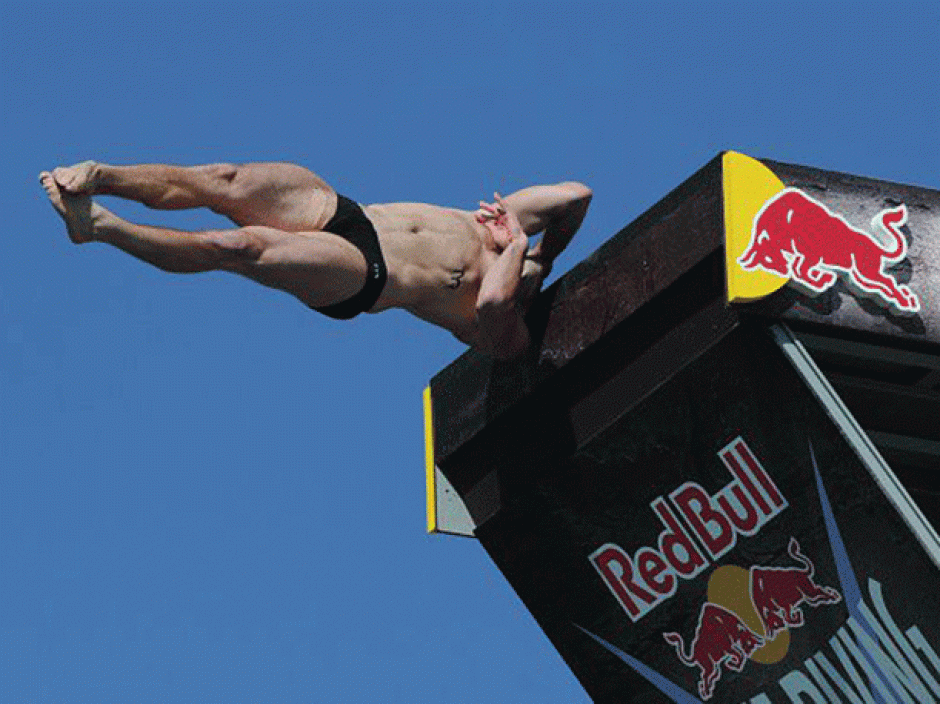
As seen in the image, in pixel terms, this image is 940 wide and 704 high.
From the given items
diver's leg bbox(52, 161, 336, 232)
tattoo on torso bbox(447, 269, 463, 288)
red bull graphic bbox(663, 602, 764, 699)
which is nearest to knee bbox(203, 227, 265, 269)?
diver's leg bbox(52, 161, 336, 232)

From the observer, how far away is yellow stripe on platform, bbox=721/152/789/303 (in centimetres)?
2145

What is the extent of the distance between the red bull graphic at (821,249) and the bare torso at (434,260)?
2.44 metres

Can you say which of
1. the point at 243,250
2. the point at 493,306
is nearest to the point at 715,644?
the point at 493,306

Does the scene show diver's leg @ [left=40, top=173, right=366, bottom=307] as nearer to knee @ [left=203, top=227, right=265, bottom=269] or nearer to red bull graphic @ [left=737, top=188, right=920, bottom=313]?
knee @ [left=203, top=227, right=265, bottom=269]

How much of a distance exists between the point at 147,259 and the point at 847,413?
17.0ft

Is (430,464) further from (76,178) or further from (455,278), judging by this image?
(76,178)

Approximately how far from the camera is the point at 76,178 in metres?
20.1

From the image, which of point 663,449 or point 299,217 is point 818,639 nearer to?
point 663,449

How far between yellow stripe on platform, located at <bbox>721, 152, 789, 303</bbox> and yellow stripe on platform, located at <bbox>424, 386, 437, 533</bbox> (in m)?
4.24

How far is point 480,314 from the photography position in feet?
74.9

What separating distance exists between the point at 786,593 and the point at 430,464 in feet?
11.9

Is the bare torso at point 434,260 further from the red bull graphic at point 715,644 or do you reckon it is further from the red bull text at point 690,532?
the red bull graphic at point 715,644

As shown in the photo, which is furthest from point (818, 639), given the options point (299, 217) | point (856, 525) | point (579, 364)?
point (299, 217)

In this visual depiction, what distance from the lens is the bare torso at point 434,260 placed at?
22.4m
